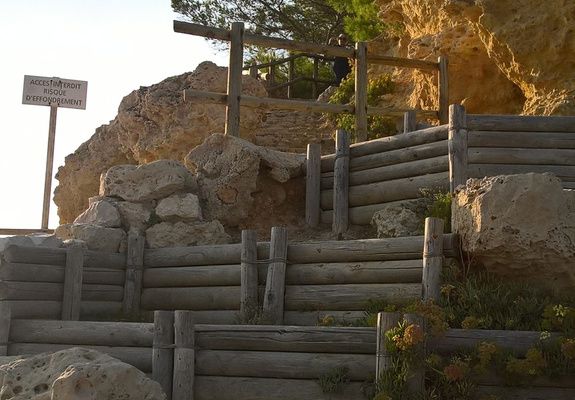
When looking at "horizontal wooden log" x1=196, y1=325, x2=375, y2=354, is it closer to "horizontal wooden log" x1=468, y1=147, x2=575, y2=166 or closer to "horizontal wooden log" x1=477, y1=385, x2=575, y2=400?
"horizontal wooden log" x1=477, y1=385, x2=575, y2=400

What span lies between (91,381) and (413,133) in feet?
Result: 22.6

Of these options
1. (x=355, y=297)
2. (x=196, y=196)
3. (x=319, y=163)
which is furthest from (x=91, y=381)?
(x=319, y=163)

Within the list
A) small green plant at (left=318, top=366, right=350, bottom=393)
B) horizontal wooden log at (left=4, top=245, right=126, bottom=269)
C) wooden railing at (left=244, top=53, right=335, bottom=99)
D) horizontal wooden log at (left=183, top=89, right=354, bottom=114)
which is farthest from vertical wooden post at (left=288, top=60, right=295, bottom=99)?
small green plant at (left=318, top=366, right=350, bottom=393)

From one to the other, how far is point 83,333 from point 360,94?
7.74 metres

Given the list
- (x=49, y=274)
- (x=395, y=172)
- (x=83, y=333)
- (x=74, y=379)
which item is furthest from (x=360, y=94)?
(x=74, y=379)

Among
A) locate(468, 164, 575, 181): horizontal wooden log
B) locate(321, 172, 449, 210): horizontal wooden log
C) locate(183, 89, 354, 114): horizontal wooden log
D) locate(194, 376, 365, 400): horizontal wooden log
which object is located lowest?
locate(194, 376, 365, 400): horizontal wooden log

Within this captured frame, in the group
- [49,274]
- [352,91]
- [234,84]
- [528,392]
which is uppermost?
[352,91]

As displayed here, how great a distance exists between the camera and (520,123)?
11977 mm

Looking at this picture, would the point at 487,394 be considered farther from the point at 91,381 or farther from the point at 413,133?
the point at 413,133

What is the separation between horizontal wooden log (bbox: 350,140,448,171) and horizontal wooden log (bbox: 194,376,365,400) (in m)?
5.01

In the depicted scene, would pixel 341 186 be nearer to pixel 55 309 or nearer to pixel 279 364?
pixel 55 309

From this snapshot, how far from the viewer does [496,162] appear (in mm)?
11852

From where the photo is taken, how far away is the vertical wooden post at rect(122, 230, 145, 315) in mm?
11461

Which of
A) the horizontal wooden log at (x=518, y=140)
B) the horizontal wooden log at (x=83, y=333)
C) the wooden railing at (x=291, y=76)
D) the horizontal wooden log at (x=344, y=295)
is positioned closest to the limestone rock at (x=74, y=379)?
the horizontal wooden log at (x=83, y=333)
